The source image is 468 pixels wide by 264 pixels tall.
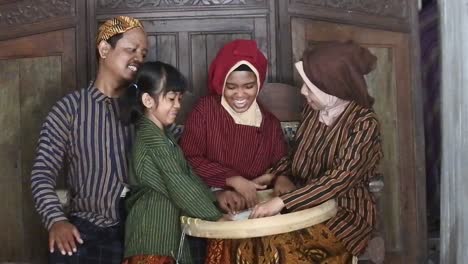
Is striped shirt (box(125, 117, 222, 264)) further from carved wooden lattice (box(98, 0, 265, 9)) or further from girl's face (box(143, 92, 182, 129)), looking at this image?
carved wooden lattice (box(98, 0, 265, 9))

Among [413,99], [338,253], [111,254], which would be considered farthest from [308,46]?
[111,254]

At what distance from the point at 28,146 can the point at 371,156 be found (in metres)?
1.57

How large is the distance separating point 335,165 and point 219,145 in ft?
1.49

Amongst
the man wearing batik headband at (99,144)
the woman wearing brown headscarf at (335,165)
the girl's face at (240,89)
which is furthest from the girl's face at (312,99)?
the man wearing batik headband at (99,144)

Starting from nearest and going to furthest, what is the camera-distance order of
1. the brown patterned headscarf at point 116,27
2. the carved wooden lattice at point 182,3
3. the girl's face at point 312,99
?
the girl's face at point 312,99
the brown patterned headscarf at point 116,27
the carved wooden lattice at point 182,3

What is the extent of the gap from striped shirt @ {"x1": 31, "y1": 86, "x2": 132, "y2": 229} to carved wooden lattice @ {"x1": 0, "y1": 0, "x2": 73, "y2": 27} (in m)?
0.68

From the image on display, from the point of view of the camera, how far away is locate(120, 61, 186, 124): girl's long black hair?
95.3 inches

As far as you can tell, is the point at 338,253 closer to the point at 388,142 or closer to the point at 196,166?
the point at 196,166

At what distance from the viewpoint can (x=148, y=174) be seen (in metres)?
2.34

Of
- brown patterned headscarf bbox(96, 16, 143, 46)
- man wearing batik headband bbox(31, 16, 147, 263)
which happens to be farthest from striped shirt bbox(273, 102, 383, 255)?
brown patterned headscarf bbox(96, 16, 143, 46)

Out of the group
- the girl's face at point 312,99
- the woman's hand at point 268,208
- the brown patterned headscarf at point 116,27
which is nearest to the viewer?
the woman's hand at point 268,208

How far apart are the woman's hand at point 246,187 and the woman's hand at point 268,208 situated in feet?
0.69

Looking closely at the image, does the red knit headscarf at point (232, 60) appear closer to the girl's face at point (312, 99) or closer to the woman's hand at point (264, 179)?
the girl's face at point (312, 99)

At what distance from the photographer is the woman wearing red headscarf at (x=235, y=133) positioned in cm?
255
